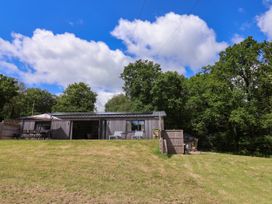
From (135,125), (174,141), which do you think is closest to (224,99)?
(135,125)

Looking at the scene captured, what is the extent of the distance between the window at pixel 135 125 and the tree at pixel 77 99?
20.2m

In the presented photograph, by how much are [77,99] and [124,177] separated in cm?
3401

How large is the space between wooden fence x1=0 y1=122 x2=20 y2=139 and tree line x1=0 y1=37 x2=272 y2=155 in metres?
10.6

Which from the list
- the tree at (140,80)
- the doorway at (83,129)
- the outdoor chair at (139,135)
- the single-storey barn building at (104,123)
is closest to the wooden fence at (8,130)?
the single-storey barn building at (104,123)

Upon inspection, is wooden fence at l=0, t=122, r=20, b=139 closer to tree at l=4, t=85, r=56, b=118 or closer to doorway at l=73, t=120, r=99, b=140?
doorway at l=73, t=120, r=99, b=140

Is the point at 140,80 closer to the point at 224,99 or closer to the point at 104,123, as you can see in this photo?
the point at 104,123

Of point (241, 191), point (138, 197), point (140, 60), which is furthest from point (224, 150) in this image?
point (138, 197)

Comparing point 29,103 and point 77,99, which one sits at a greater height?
point 77,99

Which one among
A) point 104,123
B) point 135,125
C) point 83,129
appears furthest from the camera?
point 83,129

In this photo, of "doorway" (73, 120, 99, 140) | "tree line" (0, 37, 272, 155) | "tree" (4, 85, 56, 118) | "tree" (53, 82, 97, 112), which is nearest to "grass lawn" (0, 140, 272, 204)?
"doorway" (73, 120, 99, 140)

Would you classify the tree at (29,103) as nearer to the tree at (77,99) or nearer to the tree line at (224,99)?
the tree at (77,99)

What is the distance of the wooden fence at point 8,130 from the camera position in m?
20.1

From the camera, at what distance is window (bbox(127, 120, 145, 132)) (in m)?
20.6

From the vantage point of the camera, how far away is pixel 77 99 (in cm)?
4091
